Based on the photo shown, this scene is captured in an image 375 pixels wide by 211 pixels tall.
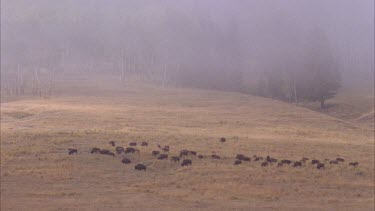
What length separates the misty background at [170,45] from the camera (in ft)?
299

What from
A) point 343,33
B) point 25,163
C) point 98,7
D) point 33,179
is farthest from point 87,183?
point 343,33

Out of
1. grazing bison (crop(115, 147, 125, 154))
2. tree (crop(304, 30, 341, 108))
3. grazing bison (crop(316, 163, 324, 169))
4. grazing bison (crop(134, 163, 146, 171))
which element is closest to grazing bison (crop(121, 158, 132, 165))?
grazing bison (crop(134, 163, 146, 171))

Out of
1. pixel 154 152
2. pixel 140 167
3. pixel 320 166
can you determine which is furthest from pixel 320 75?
pixel 140 167

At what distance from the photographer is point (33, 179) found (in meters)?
23.6

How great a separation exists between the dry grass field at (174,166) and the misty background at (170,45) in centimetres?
3699

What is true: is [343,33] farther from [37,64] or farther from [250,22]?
[37,64]

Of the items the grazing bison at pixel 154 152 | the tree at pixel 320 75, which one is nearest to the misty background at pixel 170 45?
the tree at pixel 320 75

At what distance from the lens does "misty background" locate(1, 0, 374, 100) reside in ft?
299

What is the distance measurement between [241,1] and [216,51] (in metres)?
28.9

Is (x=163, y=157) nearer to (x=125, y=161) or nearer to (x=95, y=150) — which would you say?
(x=125, y=161)

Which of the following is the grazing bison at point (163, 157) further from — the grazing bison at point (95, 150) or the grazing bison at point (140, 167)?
the grazing bison at point (95, 150)

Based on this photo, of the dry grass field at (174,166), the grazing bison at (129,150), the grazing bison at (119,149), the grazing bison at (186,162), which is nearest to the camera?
the dry grass field at (174,166)

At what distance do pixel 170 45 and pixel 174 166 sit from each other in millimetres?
72274

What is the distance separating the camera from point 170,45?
9856 centimetres
